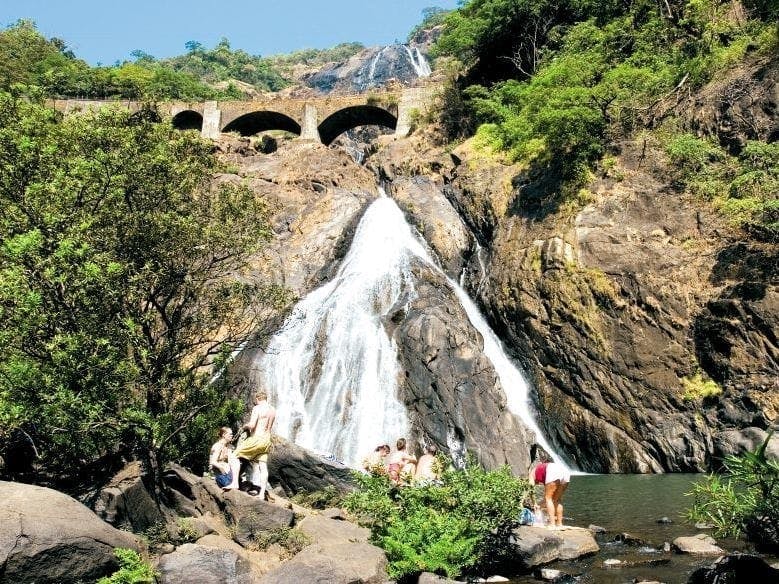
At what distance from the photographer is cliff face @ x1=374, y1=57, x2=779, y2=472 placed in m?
19.2

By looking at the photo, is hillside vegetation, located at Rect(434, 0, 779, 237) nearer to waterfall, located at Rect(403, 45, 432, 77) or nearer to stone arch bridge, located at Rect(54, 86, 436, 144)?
stone arch bridge, located at Rect(54, 86, 436, 144)

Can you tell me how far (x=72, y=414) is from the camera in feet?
29.5

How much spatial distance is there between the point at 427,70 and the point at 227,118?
60.0 metres

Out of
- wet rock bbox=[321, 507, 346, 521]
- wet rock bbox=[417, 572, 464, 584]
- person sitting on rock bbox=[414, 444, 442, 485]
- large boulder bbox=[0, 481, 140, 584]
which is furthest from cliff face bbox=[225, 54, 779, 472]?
wet rock bbox=[417, 572, 464, 584]

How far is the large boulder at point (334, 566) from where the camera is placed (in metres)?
Answer: 7.86

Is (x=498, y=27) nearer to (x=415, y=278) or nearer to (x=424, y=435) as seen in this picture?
(x=415, y=278)

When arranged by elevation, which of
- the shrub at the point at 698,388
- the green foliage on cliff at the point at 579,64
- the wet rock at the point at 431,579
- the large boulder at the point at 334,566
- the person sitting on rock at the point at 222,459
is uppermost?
the green foliage on cliff at the point at 579,64

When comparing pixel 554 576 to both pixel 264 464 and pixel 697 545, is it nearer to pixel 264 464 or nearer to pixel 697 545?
pixel 697 545

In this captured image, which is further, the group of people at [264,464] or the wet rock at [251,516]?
the group of people at [264,464]

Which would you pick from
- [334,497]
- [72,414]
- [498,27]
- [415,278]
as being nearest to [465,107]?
[498,27]

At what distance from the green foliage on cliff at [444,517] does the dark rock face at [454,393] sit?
32.9 ft

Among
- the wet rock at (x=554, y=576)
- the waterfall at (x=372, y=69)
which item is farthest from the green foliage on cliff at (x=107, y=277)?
the waterfall at (x=372, y=69)

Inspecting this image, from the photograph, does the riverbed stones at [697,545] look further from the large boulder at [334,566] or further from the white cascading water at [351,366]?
the white cascading water at [351,366]

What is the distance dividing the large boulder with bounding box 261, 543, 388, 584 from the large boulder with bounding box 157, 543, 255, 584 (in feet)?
1.31
